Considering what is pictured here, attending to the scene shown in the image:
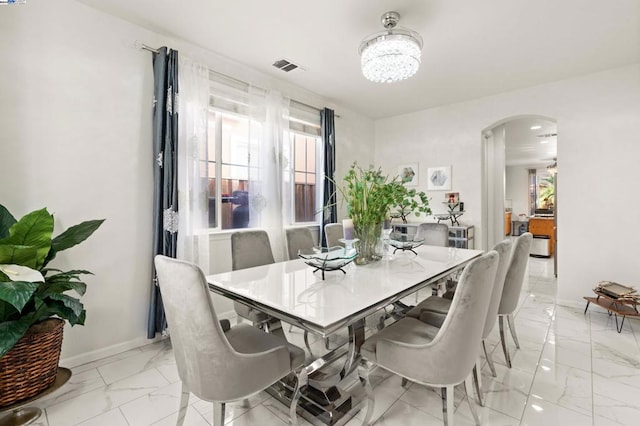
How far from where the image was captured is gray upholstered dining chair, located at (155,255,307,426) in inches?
46.8

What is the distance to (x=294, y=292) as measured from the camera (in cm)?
158

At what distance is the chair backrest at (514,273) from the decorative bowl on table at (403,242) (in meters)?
0.76

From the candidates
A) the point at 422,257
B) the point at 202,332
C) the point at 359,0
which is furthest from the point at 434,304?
the point at 359,0

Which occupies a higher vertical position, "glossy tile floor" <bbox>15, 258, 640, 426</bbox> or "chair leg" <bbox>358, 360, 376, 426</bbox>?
"chair leg" <bbox>358, 360, 376, 426</bbox>

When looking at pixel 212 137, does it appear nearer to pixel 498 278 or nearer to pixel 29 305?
pixel 29 305

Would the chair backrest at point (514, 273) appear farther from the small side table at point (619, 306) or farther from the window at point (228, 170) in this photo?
the window at point (228, 170)

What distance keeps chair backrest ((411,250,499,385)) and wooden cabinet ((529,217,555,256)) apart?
7078 mm

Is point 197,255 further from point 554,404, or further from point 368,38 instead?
point 554,404

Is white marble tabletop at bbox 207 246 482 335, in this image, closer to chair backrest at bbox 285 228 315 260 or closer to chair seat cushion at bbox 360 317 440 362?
chair seat cushion at bbox 360 317 440 362

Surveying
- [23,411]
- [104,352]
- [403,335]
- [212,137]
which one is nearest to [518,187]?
[212,137]

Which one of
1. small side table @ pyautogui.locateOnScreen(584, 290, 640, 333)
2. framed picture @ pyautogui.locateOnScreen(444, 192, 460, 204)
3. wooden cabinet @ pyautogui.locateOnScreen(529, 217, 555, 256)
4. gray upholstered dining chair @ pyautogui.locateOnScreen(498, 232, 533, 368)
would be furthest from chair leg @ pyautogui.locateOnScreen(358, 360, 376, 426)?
wooden cabinet @ pyautogui.locateOnScreen(529, 217, 555, 256)

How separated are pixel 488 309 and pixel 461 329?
413mm

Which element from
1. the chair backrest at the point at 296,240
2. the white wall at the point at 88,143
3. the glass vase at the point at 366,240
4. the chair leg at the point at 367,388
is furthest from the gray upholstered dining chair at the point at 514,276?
the white wall at the point at 88,143

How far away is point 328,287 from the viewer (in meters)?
1.67
